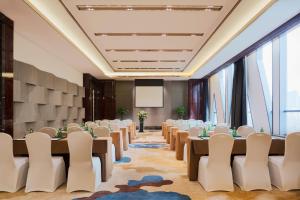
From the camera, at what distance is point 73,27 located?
25.1ft

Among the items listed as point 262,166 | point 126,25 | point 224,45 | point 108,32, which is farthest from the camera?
point 224,45

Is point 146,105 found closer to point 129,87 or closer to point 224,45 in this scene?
point 129,87

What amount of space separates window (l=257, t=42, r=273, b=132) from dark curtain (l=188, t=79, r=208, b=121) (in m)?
8.22

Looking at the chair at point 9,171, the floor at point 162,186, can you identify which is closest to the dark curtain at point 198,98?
the floor at point 162,186

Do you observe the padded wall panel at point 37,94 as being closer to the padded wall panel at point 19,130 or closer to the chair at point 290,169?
the padded wall panel at point 19,130

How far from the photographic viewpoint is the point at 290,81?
25.4 feet

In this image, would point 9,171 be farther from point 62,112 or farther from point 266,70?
point 266,70

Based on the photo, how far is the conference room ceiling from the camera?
6.11 meters

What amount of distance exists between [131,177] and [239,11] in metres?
4.16

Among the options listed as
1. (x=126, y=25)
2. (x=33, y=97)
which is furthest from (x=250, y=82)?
(x=33, y=97)

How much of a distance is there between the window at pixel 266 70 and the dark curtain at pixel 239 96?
38.8 inches

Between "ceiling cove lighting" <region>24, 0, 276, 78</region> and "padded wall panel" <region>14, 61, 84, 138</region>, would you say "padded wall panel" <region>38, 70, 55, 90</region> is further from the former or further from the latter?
"ceiling cove lighting" <region>24, 0, 276, 78</region>

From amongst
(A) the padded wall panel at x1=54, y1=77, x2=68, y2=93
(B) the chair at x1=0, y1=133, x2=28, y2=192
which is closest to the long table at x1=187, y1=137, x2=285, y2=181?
(B) the chair at x1=0, y1=133, x2=28, y2=192

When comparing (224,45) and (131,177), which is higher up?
(224,45)
